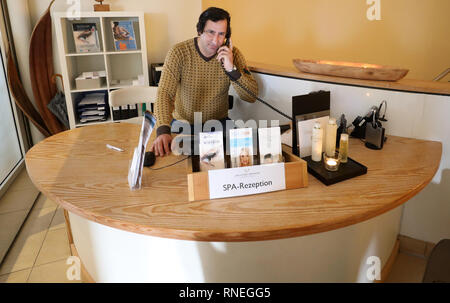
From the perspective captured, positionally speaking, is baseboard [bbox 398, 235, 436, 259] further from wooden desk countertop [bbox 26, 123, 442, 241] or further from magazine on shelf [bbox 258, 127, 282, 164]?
magazine on shelf [bbox 258, 127, 282, 164]

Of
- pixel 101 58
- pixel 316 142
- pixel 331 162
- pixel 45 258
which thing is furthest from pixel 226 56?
pixel 101 58

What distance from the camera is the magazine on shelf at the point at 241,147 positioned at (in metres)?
1.29

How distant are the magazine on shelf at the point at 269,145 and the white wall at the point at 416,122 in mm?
894

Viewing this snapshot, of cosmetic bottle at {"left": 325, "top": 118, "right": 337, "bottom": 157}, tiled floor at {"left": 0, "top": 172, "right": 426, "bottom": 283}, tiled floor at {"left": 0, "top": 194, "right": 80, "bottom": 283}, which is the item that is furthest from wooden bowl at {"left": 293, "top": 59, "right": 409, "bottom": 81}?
tiled floor at {"left": 0, "top": 194, "right": 80, "bottom": 283}

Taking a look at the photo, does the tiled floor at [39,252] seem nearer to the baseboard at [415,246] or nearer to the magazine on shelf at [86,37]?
the magazine on shelf at [86,37]

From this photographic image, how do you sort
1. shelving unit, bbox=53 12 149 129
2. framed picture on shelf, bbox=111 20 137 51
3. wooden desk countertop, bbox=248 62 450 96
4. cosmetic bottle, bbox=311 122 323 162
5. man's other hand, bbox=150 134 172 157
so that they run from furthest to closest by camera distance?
framed picture on shelf, bbox=111 20 137 51 < shelving unit, bbox=53 12 149 129 < wooden desk countertop, bbox=248 62 450 96 < man's other hand, bbox=150 134 172 157 < cosmetic bottle, bbox=311 122 323 162

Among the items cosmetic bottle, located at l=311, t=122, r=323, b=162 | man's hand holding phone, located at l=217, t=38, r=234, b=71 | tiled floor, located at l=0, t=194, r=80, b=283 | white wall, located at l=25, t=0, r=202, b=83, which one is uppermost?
white wall, located at l=25, t=0, r=202, b=83

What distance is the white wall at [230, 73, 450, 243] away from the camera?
1782 millimetres

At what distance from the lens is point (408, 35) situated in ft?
12.6

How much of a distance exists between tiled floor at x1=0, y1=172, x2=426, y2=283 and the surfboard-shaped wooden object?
1.27 meters

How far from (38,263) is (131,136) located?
43.5 inches

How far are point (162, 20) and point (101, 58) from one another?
84 centimetres
